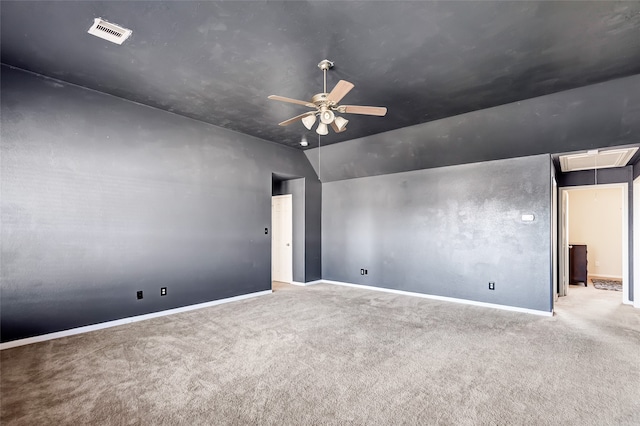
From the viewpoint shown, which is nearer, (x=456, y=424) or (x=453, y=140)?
(x=456, y=424)

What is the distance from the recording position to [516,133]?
14.9ft

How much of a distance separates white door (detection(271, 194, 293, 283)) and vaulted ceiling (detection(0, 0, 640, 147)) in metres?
3.42

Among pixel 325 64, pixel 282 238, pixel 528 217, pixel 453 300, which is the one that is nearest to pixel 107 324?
pixel 282 238

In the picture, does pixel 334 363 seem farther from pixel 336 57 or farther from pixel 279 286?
pixel 279 286

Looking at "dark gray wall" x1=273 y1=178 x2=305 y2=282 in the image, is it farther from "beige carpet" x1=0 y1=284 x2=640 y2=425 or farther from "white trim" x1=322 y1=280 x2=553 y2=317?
"beige carpet" x1=0 y1=284 x2=640 y2=425

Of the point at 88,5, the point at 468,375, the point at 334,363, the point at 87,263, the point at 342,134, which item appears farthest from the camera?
the point at 342,134

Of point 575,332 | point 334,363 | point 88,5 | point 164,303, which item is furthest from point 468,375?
point 88,5

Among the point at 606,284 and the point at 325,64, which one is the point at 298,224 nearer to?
the point at 325,64

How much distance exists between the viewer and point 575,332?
12.8ft

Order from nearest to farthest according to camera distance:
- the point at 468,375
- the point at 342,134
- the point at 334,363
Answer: the point at 468,375 < the point at 334,363 < the point at 342,134

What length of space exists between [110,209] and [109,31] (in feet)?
7.47

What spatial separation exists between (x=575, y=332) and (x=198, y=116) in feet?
19.7

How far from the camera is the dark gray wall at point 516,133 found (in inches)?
148

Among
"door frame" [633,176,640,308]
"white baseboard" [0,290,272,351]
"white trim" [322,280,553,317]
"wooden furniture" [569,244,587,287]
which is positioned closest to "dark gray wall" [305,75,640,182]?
"door frame" [633,176,640,308]
